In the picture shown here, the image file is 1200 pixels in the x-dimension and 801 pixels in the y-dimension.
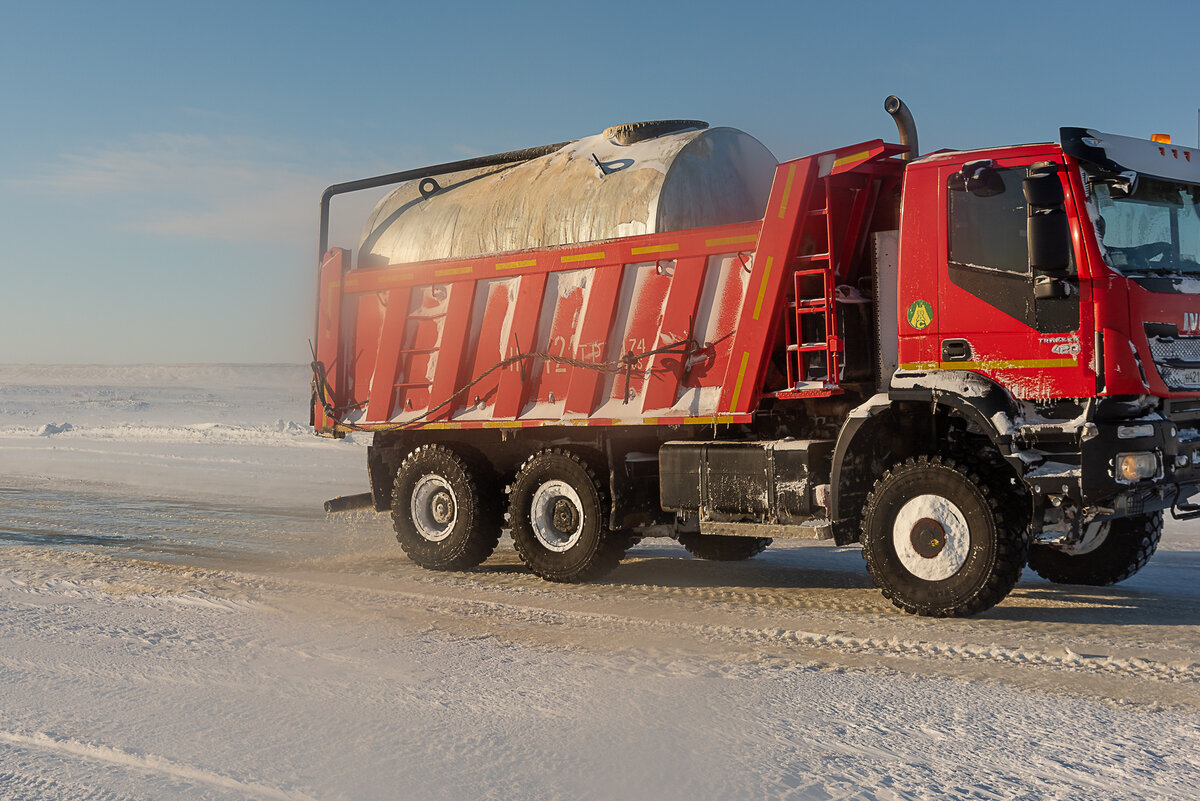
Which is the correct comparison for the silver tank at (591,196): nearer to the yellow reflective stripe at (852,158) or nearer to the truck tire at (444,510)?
the yellow reflective stripe at (852,158)

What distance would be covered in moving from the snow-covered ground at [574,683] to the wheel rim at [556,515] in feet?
1.29

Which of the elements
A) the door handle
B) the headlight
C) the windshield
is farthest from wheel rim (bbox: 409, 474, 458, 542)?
the windshield

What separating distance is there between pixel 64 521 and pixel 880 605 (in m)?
9.29

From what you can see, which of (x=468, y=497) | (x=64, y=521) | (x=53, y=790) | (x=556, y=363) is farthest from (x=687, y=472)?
(x=64, y=521)

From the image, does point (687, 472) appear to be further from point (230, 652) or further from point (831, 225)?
point (230, 652)

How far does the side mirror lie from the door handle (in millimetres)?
709

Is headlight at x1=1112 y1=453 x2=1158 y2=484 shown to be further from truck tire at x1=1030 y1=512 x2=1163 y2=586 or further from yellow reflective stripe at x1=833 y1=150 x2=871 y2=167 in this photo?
yellow reflective stripe at x1=833 y1=150 x2=871 y2=167

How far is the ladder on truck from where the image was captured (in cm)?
777

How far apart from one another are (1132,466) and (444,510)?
5.78 m

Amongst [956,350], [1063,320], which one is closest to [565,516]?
[956,350]

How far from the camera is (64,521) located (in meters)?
12.7

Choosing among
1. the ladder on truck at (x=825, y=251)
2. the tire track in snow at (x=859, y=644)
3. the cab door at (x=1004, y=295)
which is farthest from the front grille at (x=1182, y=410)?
the ladder on truck at (x=825, y=251)

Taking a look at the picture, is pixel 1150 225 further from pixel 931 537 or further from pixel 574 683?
pixel 574 683

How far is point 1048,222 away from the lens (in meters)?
6.54
